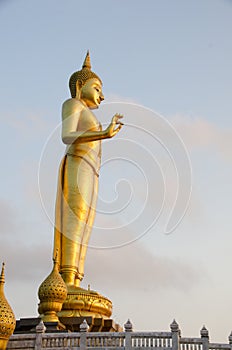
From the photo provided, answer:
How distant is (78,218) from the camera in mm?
16578

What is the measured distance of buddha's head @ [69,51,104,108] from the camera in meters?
18.3

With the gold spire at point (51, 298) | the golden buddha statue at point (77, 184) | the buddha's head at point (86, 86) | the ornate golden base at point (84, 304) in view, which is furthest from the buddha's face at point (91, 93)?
the gold spire at point (51, 298)

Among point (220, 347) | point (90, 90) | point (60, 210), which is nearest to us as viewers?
point (220, 347)

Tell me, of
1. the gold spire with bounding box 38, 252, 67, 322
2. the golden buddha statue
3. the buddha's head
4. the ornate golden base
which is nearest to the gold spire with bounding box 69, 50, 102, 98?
the buddha's head

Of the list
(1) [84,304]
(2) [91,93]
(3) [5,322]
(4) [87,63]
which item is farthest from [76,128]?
(3) [5,322]

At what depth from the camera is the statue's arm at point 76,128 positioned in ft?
54.8

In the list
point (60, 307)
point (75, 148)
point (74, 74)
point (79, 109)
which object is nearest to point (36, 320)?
point (60, 307)

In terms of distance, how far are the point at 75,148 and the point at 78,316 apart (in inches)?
204

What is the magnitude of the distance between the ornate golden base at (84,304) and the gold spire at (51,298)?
2.74 feet

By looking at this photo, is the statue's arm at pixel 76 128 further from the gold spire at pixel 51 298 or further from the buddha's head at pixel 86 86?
the gold spire at pixel 51 298

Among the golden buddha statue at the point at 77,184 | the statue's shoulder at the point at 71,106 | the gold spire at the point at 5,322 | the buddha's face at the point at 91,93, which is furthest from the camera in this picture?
the buddha's face at the point at 91,93

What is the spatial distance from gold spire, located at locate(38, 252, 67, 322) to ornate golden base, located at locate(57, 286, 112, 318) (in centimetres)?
84

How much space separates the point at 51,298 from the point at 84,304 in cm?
129

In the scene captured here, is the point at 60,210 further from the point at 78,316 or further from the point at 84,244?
the point at 78,316
